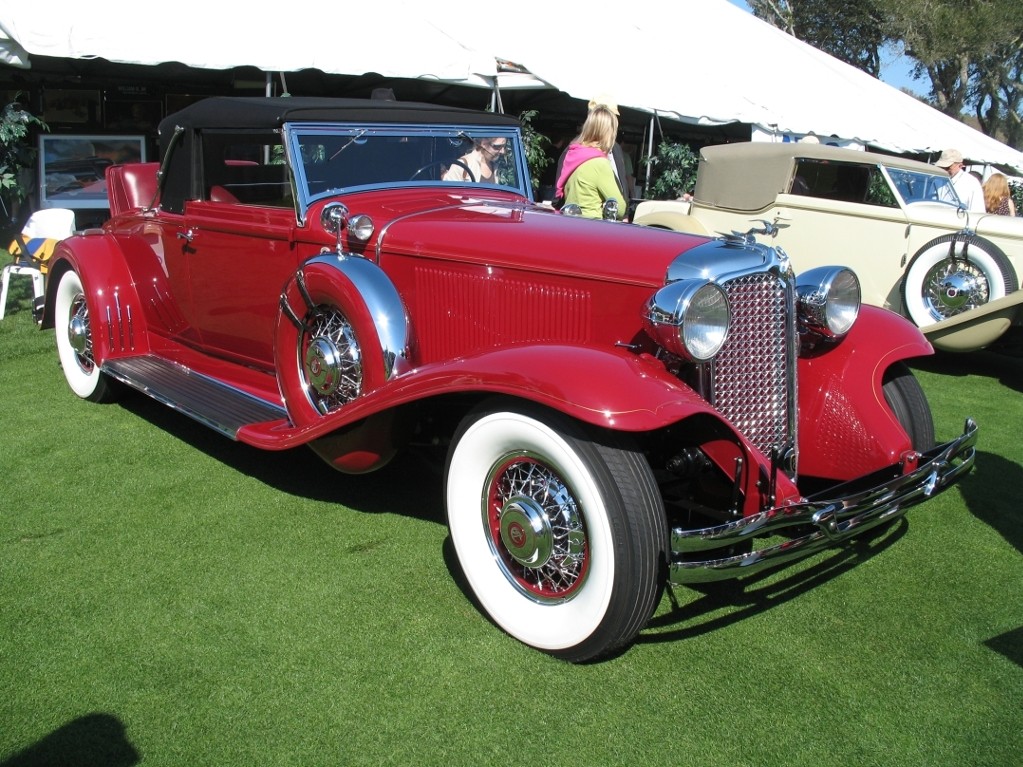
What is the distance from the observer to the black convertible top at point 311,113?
3893mm

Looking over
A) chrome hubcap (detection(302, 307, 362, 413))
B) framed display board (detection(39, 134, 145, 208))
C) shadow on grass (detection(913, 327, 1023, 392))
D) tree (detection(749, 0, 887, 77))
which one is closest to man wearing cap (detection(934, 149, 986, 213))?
shadow on grass (detection(913, 327, 1023, 392))

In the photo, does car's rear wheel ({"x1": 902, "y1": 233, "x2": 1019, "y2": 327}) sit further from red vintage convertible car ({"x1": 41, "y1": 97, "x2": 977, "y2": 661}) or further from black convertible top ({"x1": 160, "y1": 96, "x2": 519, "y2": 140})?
black convertible top ({"x1": 160, "y1": 96, "x2": 519, "y2": 140})

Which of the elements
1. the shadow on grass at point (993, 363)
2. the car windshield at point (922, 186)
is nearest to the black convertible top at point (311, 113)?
the shadow on grass at point (993, 363)

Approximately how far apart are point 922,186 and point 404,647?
7141 millimetres

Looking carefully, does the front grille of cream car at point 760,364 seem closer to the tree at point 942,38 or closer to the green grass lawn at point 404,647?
the green grass lawn at point 404,647

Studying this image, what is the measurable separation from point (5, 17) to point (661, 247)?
23.5 feet

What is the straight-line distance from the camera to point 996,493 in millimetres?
4301

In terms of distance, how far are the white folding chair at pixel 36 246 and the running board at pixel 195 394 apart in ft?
9.26

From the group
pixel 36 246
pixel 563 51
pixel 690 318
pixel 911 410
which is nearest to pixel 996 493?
pixel 911 410

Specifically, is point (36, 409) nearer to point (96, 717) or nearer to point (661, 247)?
point (96, 717)

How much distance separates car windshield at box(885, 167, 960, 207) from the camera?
311 inches

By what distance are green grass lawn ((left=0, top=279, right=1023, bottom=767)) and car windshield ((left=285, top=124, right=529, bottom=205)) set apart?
1387 millimetres

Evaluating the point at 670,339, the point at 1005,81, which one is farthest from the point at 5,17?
the point at 1005,81

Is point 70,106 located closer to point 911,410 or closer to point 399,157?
point 399,157
